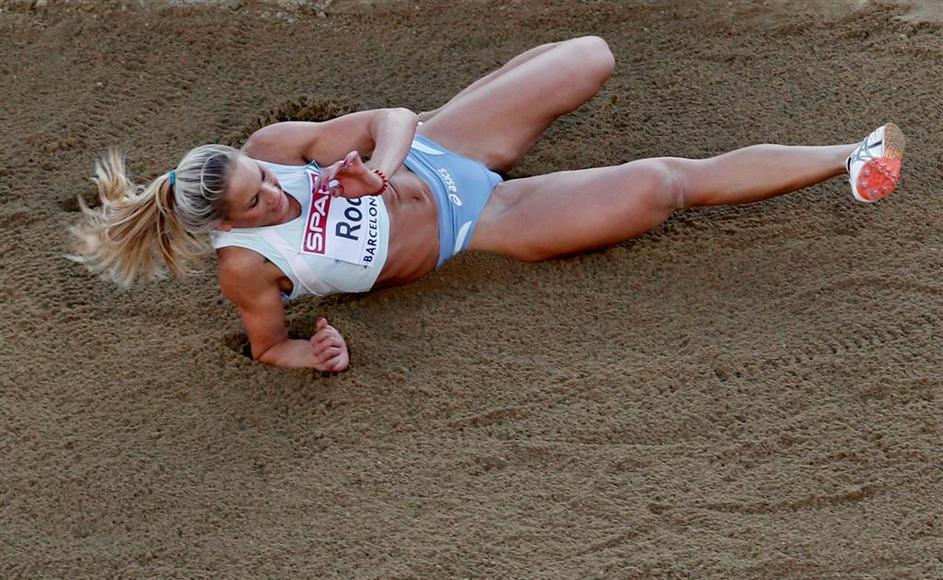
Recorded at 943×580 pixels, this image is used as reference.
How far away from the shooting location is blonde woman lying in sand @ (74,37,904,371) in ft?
9.52

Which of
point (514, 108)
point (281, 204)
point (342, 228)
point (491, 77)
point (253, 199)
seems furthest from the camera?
point (491, 77)

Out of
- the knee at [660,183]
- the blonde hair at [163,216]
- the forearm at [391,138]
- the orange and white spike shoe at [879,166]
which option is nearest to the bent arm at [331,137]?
the forearm at [391,138]

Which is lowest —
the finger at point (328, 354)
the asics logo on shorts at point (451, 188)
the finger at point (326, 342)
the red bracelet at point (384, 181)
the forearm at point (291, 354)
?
the forearm at point (291, 354)

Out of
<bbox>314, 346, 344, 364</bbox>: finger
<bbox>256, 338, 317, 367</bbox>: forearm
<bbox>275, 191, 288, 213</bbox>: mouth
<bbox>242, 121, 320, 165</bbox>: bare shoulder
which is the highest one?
<bbox>242, 121, 320, 165</bbox>: bare shoulder

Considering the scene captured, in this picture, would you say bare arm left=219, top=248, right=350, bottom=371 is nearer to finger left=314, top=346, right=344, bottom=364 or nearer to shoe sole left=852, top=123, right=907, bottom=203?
finger left=314, top=346, right=344, bottom=364

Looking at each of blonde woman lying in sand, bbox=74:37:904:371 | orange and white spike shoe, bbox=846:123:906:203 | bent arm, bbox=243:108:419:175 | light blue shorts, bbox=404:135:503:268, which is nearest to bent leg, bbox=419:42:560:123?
blonde woman lying in sand, bbox=74:37:904:371

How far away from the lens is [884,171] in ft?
10.2

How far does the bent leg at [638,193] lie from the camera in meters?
3.21

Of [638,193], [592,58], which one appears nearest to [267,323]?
[638,193]

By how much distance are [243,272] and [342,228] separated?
288mm

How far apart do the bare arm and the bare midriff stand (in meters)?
0.27

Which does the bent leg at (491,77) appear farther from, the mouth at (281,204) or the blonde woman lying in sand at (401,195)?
the mouth at (281,204)

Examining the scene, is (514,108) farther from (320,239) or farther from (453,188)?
(320,239)

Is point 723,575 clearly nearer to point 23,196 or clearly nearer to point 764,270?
point 764,270
